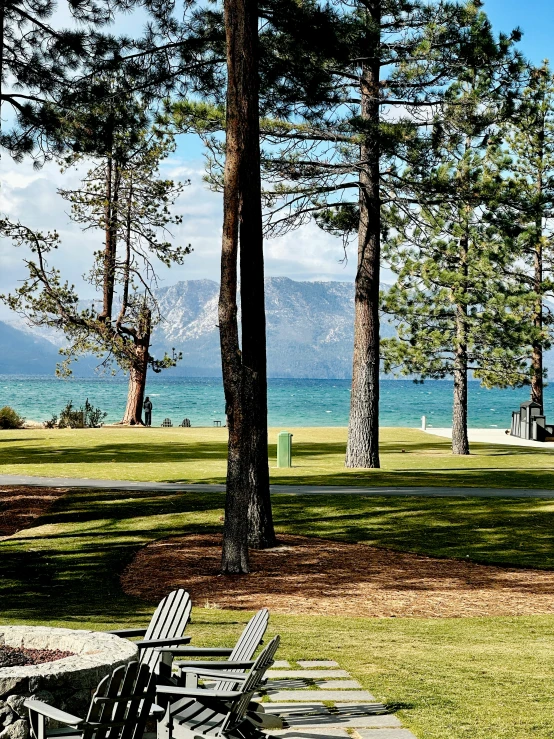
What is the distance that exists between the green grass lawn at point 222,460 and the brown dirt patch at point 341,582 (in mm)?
6488

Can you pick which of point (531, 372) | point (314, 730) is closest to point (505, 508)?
point (314, 730)

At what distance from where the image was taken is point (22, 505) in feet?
53.3

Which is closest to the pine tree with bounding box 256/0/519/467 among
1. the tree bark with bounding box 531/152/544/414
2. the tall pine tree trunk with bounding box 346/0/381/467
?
the tall pine tree trunk with bounding box 346/0/381/467

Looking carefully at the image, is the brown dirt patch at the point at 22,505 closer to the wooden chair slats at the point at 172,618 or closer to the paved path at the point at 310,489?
Answer: the paved path at the point at 310,489

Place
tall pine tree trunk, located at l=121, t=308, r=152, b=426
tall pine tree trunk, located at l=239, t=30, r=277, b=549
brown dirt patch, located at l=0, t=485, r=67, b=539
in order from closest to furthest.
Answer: tall pine tree trunk, located at l=239, t=30, r=277, b=549 → brown dirt patch, located at l=0, t=485, r=67, b=539 → tall pine tree trunk, located at l=121, t=308, r=152, b=426

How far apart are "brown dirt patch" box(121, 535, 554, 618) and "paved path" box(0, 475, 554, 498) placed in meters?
4.33

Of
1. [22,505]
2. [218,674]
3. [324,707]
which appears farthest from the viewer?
[22,505]

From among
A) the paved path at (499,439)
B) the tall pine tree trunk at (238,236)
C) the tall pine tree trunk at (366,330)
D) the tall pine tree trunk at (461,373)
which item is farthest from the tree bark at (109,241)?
the tall pine tree trunk at (238,236)

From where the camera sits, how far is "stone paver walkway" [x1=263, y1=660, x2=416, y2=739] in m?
5.25

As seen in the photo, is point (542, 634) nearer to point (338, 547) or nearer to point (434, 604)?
point (434, 604)

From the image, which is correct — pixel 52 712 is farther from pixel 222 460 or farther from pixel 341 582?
pixel 222 460

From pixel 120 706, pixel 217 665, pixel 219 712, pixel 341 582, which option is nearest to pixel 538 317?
pixel 341 582

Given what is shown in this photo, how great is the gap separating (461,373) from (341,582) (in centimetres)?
1892

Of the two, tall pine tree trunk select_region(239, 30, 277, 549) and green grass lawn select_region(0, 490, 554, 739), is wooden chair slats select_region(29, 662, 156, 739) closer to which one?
green grass lawn select_region(0, 490, 554, 739)
